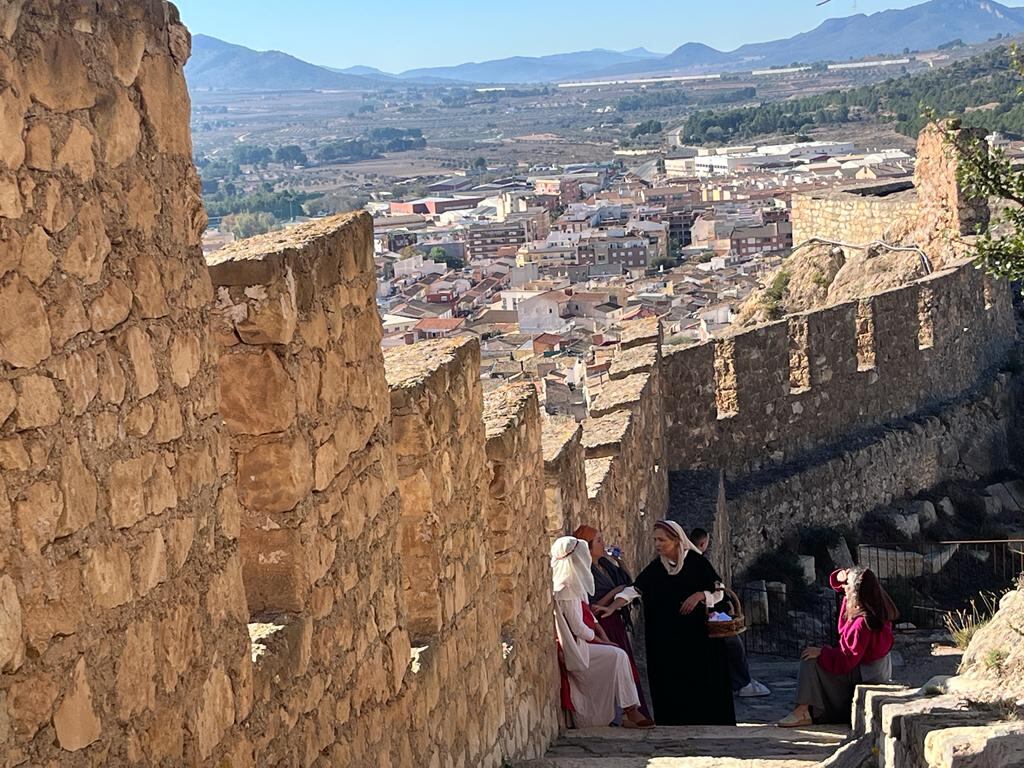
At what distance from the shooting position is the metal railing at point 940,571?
13.0m

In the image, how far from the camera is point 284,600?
3.80 m

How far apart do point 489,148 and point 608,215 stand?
251 feet

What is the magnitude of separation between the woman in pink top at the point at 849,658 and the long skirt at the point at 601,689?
1003mm

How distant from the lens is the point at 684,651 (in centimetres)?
809

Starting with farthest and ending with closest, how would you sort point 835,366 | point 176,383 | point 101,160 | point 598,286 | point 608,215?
1. point 608,215
2. point 598,286
3. point 835,366
4. point 176,383
5. point 101,160

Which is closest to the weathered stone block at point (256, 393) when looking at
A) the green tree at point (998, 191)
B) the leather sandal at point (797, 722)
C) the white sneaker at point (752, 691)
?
the leather sandal at point (797, 722)

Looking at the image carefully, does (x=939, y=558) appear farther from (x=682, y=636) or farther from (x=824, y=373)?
(x=682, y=636)

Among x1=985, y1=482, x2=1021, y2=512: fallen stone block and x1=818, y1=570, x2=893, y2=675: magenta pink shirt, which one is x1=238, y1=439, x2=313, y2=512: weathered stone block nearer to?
x1=818, y1=570, x2=893, y2=675: magenta pink shirt

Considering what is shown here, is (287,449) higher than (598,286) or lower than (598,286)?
higher

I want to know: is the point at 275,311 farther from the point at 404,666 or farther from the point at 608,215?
the point at 608,215

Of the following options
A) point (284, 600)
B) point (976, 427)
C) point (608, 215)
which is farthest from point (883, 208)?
point (608, 215)

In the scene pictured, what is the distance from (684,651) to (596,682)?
0.77 m

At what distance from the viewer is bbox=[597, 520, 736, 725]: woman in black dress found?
798 centimetres

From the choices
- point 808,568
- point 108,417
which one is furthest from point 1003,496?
point 108,417
